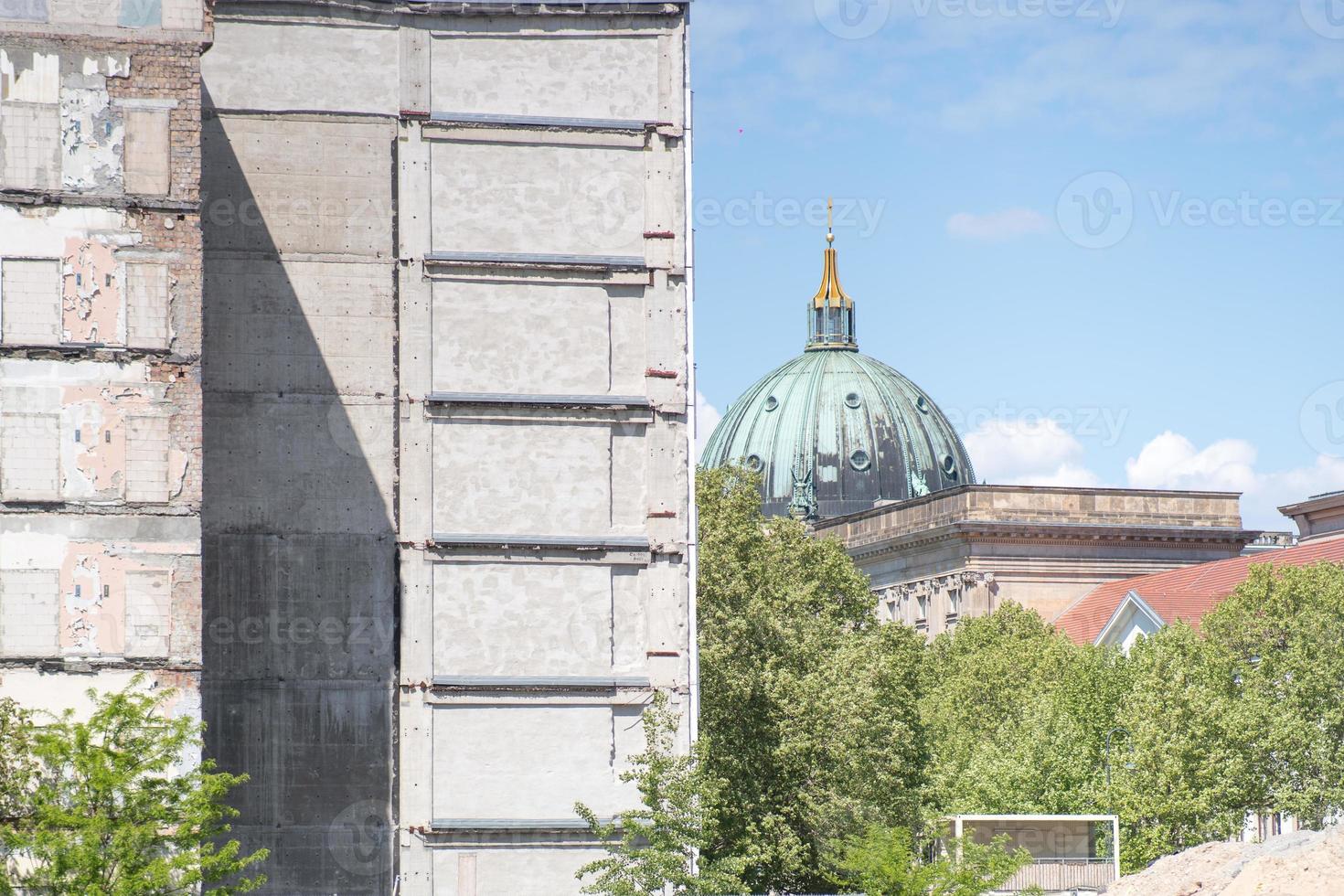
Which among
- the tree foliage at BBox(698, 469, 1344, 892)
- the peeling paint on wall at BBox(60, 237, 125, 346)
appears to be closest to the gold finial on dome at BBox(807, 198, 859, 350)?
the tree foliage at BBox(698, 469, 1344, 892)

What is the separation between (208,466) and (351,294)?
352 cm

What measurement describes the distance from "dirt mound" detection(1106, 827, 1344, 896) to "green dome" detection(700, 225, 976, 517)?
12038cm

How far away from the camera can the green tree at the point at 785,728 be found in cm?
4603

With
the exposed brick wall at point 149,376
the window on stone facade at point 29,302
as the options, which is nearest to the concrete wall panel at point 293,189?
the exposed brick wall at point 149,376

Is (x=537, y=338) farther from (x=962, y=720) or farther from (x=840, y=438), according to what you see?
(x=840, y=438)

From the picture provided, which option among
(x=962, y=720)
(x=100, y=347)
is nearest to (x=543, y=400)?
(x=100, y=347)

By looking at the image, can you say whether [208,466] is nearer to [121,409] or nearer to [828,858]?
[121,409]

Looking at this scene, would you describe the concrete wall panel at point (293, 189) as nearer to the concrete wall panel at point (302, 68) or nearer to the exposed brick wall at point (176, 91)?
the concrete wall panel at point (302, 68)

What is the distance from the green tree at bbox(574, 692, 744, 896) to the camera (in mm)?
33188

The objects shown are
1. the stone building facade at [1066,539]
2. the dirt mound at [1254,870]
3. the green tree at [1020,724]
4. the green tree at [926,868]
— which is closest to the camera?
the dirt mound at [1254,870]

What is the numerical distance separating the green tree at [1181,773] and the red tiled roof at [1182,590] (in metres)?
17.8

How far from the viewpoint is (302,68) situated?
36625 mm

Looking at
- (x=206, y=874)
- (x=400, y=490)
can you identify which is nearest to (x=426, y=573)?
(x=400, y=490)

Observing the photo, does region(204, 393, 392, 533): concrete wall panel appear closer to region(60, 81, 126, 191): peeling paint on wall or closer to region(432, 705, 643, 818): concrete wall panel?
region(432, 705, 643, 818): concrete wall panel
